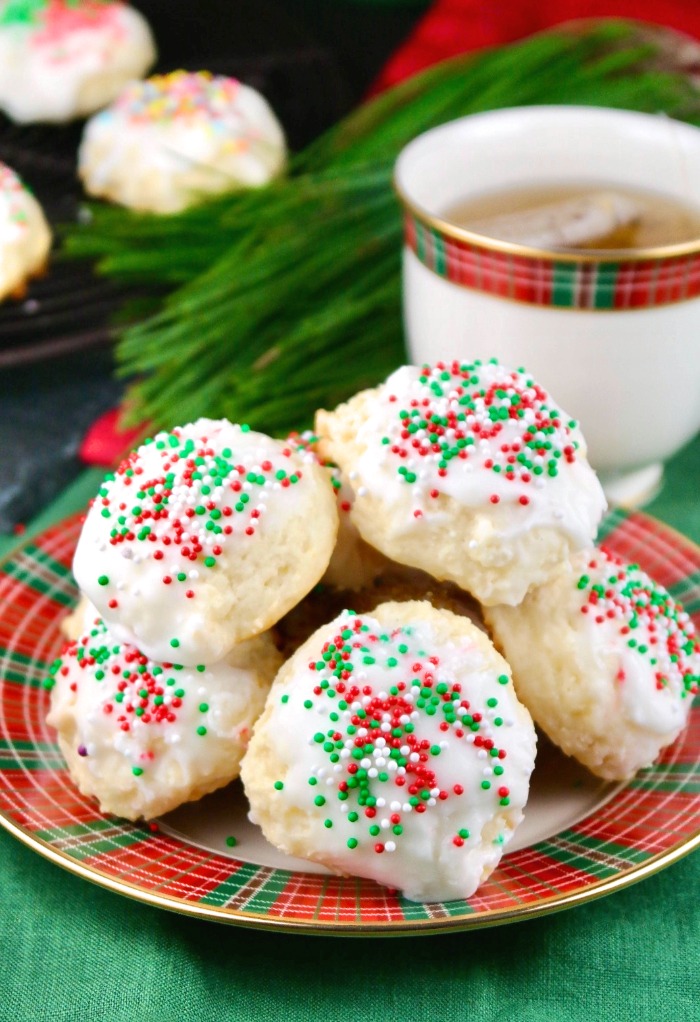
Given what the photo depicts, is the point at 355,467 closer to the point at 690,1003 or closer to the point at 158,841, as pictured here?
the point at 158,841

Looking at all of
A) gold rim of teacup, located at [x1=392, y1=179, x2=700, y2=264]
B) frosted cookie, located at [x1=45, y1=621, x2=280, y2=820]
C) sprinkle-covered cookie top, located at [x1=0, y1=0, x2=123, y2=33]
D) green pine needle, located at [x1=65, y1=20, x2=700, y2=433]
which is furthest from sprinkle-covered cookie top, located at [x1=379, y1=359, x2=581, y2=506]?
sprinkle-covered cookie top, located at [x1=0, y1=0, x2=123, y2=33]

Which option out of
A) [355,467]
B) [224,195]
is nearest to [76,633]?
[355,467]

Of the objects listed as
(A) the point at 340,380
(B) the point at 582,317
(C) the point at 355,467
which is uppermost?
(C) the point at 355,467

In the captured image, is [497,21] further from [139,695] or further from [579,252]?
[139,695]

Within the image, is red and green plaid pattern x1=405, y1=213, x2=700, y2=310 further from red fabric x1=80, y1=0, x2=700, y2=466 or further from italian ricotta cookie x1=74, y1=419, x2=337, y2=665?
red fabric x1=80, y1=0, x2=700, y2=466

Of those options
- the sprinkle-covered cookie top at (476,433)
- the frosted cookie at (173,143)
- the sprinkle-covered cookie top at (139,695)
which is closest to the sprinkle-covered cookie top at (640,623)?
the sprinkle-covered cookie top at (476,433)

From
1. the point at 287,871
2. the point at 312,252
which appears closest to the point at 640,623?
the point at 287,871
